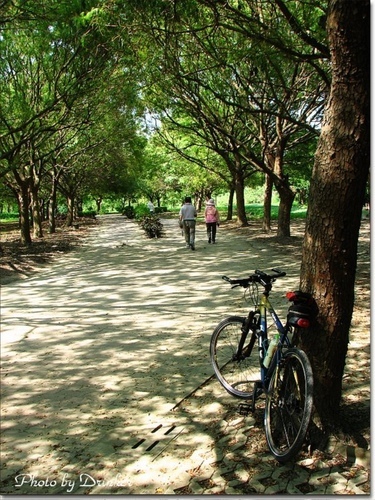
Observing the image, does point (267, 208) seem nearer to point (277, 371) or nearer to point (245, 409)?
point (245, 409)

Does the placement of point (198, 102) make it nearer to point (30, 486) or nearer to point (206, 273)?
point (206, 273)

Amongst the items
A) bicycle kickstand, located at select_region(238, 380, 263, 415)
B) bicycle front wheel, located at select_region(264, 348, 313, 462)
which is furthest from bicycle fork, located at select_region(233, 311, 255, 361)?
bicycle front wheel, located at select_region(264, 348, 313, 462)

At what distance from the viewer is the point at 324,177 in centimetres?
233

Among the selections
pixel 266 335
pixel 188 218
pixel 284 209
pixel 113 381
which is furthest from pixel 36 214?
pixel 266 335

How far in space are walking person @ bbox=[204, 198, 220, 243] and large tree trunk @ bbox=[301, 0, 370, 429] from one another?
843cm

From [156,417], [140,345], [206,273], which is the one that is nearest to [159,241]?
[206,273]

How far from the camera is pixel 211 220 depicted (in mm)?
10961

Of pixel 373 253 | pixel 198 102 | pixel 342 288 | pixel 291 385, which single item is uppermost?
pixel 198 102

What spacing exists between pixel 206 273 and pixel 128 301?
200 centimetres

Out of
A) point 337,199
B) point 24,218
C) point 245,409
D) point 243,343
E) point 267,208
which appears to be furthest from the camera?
point 24,218

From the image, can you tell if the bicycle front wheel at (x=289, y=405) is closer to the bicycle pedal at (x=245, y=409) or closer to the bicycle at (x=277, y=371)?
the bicycle at (x=277, y=371)

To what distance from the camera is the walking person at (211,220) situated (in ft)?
35.8

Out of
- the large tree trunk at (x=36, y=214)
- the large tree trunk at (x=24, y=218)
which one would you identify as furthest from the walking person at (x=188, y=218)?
the large tree trunk at (x=36, y=214)

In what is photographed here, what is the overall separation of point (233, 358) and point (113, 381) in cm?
97
